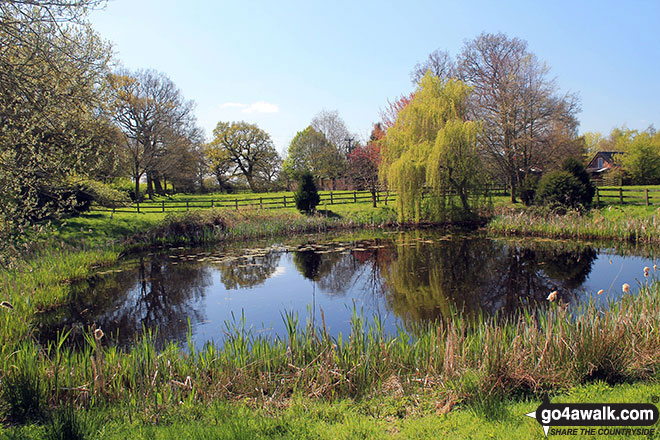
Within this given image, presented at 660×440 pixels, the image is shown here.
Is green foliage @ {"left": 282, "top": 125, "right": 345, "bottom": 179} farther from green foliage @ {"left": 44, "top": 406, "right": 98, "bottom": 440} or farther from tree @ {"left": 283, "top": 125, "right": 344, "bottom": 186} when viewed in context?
green foliage @ {"left": 44, "top": 406, "right": 98, "bottom": 440}

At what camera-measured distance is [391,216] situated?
79.7 feet

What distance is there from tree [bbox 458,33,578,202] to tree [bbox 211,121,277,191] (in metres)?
27.9

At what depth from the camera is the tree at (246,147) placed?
1875 inches

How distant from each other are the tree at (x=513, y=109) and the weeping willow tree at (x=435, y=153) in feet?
11.3

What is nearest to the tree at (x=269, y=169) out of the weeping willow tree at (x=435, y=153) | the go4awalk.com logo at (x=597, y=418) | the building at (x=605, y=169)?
the weeping willow tree at (x=435, y=153)

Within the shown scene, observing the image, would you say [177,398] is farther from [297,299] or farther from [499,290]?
[499,290]

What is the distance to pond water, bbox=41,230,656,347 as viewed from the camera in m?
8.39

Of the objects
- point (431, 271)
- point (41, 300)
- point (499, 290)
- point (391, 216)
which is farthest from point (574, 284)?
point (391, 216)

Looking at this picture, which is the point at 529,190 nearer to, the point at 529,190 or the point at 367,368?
the point at 529,190

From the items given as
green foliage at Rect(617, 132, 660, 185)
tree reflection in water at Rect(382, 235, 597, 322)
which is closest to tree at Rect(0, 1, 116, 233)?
tree reflection in water at Rect(382, 235, 597, 322)

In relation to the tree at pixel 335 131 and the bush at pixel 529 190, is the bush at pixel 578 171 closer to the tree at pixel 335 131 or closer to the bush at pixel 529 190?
the bush at pixel 529 190

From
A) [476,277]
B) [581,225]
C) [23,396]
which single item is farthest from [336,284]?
[581,225]

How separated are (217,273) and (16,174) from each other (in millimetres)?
7436

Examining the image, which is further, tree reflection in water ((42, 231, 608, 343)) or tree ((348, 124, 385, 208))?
tree ((348, 124, 385, 208))
